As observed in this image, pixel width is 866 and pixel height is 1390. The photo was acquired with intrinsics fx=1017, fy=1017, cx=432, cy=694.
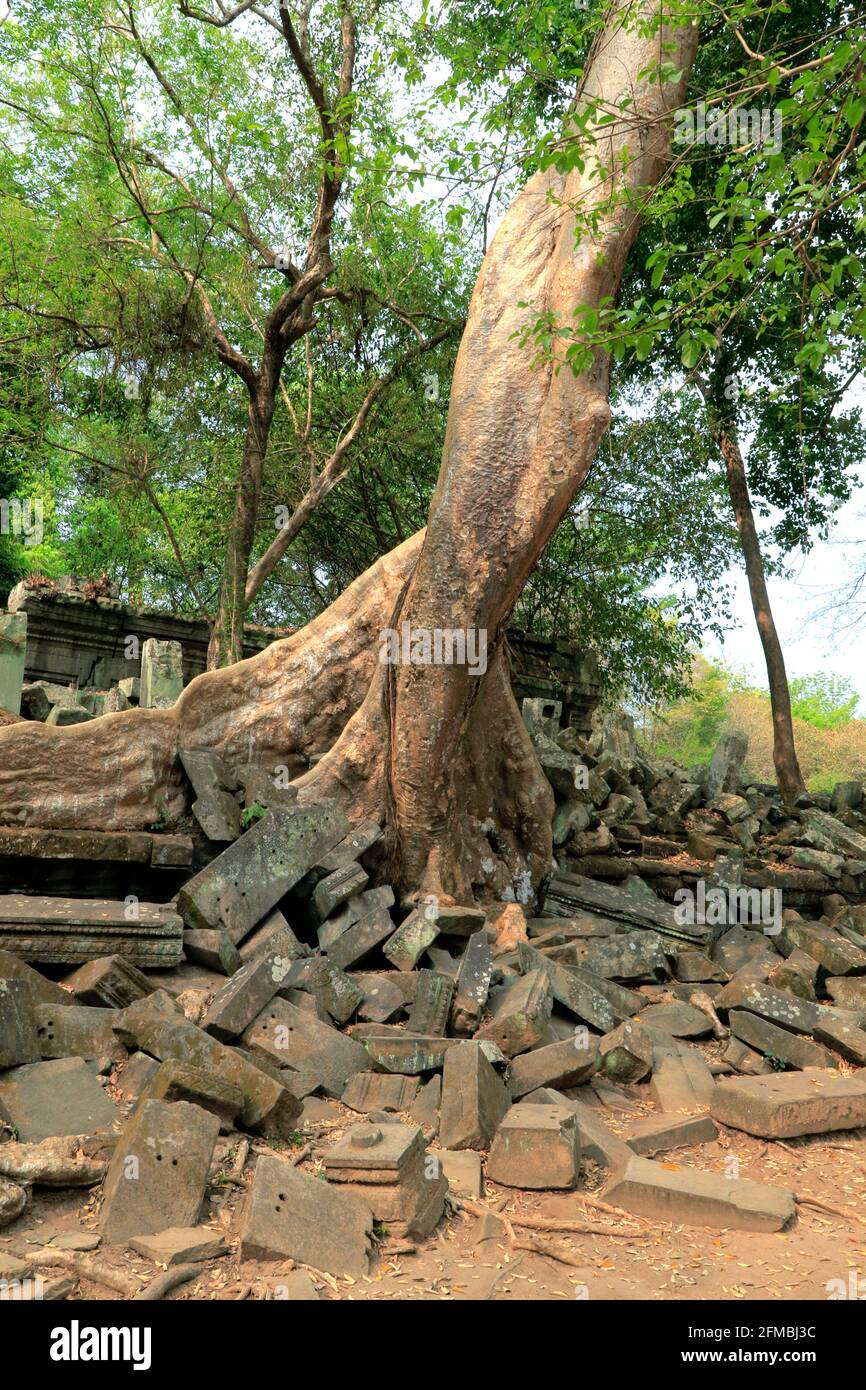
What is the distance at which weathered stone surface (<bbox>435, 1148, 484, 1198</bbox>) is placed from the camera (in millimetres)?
3516

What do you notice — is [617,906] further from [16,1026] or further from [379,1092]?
[16,1026]

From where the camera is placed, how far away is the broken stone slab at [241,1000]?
13.5 feet

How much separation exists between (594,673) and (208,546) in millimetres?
6055

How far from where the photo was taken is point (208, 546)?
48.6 feet

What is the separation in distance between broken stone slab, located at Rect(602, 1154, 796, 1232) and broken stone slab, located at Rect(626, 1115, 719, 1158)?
17.5 inches

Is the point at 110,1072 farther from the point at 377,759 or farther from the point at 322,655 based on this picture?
the point at 322,655

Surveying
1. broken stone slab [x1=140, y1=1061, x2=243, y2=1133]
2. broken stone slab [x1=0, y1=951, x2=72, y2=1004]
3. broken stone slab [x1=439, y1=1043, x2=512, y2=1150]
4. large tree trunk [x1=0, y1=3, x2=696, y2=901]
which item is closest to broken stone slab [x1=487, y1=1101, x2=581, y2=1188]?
broken stone slab [x1=439, y1=1043, x2=512, y2=1150]

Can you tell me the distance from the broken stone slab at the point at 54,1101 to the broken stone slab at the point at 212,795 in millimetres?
2129

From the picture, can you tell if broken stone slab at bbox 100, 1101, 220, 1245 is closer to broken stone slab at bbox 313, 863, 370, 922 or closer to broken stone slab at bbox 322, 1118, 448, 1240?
broken stone slab at bbox 322, 1118, 448, 1240

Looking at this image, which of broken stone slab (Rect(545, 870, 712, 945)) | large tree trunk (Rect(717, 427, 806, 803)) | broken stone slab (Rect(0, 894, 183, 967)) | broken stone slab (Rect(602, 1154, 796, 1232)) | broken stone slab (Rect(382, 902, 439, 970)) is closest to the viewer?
broken stone slab (Rect(602, 1154, 796, 1232))

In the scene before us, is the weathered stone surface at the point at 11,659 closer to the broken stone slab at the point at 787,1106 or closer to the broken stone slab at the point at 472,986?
the broken stone slab at the point at 472,986

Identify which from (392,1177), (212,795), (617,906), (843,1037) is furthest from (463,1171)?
(617,906)

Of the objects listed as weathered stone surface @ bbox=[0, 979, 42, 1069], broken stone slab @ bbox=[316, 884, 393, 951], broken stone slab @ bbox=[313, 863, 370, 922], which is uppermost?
broken stone slab @ bbox=[313, 863, 370, 922]

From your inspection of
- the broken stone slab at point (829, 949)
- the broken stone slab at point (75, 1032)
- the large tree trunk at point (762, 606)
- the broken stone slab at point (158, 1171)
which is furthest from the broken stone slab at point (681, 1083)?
the large tree trunk at point (762, 606)
